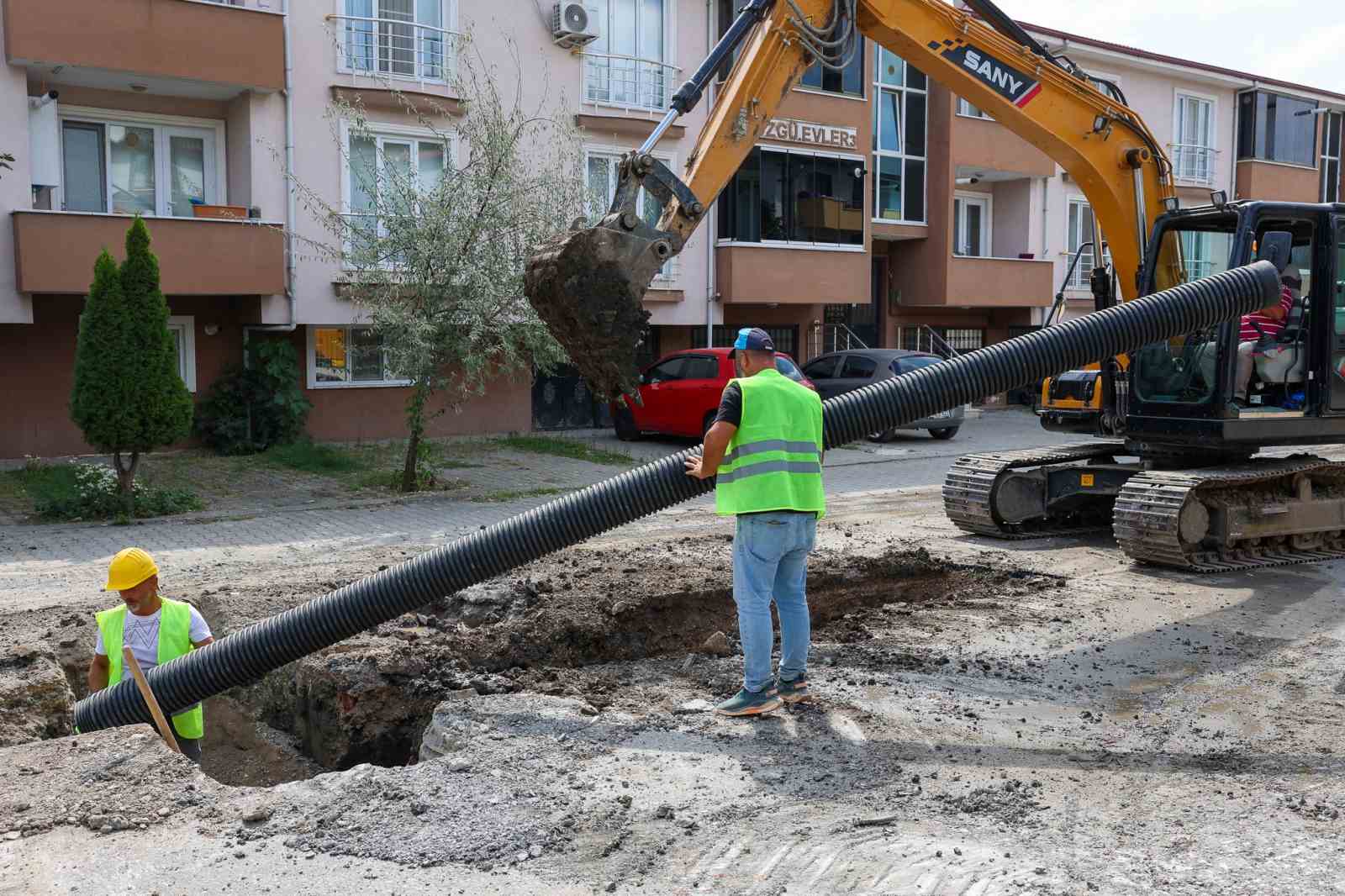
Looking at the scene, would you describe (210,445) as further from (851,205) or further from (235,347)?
(851,205)

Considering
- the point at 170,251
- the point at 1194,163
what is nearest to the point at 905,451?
the point at 170,251

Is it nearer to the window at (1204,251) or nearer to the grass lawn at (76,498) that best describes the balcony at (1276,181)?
the window at (1204,251)

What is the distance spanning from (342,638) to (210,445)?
518 inches

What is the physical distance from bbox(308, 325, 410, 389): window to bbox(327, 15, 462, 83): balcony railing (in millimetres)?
4212

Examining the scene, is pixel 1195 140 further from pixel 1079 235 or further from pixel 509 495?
pixel 509 495

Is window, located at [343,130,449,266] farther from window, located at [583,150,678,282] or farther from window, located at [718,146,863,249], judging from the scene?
window, located at [718,146,863,249]

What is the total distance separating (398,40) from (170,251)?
5.47 m

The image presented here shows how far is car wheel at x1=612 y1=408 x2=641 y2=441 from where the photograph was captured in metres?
21.2

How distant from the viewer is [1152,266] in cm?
1033

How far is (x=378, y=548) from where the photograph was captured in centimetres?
1136

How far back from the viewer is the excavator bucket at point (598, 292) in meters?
7.50

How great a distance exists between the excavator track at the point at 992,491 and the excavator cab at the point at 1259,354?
1357 mm

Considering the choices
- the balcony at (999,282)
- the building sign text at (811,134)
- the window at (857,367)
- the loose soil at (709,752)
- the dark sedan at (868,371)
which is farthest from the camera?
the balcony at (999,282)

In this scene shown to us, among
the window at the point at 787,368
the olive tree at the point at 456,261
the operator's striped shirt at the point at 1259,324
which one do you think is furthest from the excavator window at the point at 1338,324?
the olive tree at the point at 456,261
